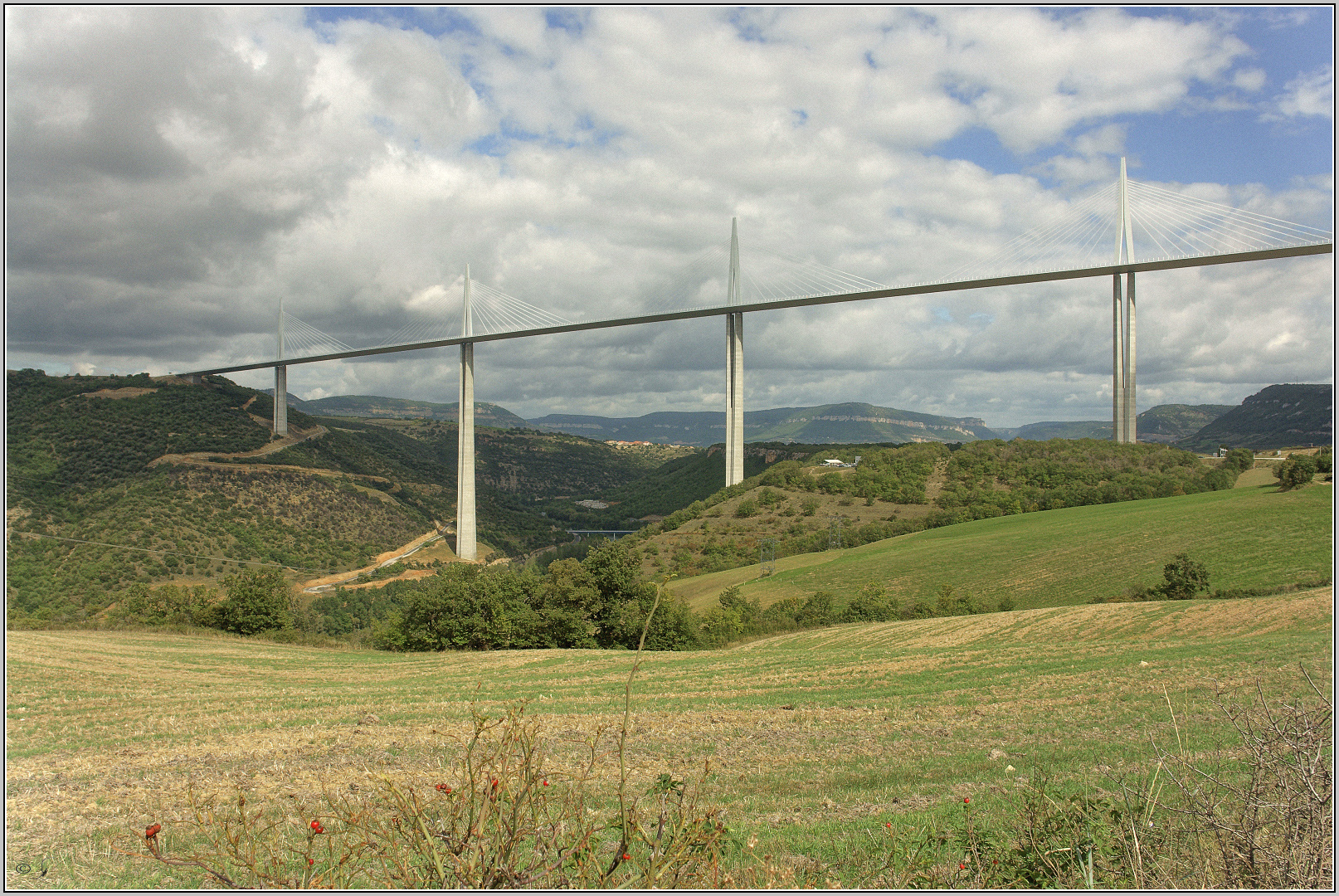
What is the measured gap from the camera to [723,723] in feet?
33.0

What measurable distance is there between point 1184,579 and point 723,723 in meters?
25.4

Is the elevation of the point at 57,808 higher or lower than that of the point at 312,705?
higher

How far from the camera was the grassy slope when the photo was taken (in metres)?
29.8

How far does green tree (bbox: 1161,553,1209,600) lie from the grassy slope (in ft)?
3.55

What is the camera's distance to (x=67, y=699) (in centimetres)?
1312

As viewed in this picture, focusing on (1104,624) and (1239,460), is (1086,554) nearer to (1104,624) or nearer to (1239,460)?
(1104,624)

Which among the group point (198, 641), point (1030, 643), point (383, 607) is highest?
point (1030, 643)

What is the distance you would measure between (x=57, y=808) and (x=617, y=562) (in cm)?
2314

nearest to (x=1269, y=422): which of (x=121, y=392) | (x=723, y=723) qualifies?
(x=723, y=723)

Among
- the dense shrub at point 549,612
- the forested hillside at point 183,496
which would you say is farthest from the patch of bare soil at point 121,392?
the dense shrub at point 549,612

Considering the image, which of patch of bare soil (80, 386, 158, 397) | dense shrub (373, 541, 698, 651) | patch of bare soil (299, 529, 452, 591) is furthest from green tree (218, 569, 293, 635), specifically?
patch of bare soil (80, 386, 158, 397)

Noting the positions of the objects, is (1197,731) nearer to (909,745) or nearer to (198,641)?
(909,745)

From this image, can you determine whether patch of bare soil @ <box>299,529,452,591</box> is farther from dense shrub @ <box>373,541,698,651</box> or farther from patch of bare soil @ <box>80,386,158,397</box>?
patch of bare soil @ <box>80,386,158,397</box>

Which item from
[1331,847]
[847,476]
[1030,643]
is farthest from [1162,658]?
[847,476]
